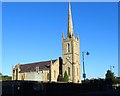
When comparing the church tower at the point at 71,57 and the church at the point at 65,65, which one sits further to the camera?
the church at the point at 65,65

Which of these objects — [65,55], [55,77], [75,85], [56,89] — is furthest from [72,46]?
[56,89]

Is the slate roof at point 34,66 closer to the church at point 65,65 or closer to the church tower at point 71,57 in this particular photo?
the church at point 65,65

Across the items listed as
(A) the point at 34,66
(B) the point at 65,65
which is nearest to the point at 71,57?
(B) the point at 65,65

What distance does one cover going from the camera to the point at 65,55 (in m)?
89.4

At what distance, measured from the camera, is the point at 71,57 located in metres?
88.0

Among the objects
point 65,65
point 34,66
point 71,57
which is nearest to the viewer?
point 71,57

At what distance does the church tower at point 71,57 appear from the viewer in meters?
86.3

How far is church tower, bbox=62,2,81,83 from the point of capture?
8631 centimetres

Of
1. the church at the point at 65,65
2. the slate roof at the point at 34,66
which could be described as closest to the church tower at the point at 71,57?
the church at the point at 65,65

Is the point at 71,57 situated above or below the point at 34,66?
above

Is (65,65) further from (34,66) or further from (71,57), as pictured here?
(34,66)

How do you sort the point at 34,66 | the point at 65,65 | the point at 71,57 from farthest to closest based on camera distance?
the point at 34,66 → the point at 65,65 → the point at 71,57

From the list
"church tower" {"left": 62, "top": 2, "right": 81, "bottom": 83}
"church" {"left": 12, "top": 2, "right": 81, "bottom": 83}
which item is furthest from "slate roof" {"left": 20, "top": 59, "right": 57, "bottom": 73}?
"church tower" {"left": 62, "top": 2, "right": 81, "bottom": 83}

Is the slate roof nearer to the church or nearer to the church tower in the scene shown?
the church
